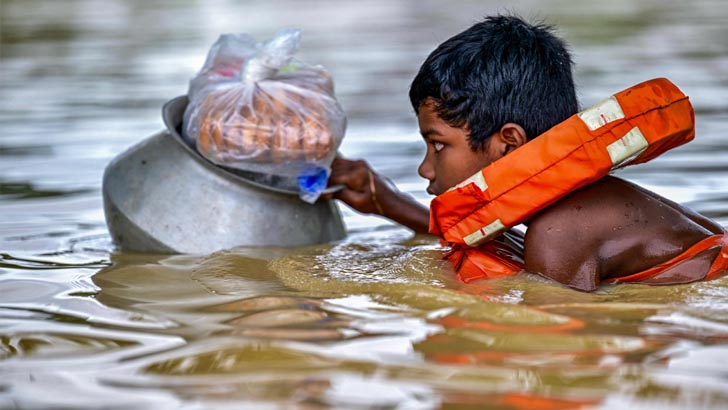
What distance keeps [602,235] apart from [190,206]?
1643 millimetres

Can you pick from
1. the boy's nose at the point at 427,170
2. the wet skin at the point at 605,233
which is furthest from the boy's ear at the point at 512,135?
the boy's nose at the point at 427,170

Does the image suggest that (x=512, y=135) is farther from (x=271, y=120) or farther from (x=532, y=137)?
(x=271, y=120)

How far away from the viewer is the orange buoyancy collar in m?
Answer: 3.75

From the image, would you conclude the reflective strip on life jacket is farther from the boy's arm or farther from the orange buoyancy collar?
the boy's arm

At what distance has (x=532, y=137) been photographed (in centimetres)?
400

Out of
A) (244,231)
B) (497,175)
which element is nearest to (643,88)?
(497,175)

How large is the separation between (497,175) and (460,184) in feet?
0.45

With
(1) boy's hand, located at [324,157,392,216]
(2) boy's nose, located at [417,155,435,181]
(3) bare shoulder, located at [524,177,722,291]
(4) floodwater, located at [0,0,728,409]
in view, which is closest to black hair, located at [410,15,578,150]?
(2) boy's nose, located at [417,155,435,181]

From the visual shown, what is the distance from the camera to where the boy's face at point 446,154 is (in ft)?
13.2

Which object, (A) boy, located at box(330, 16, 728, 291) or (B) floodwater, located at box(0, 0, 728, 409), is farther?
(A) boy, located at box(330, 16, 728, 291)

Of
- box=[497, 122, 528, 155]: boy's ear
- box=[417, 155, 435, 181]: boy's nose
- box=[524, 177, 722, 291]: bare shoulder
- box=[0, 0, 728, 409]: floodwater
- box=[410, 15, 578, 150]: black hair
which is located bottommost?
box=[0, 0, 728, 409]: floodwater

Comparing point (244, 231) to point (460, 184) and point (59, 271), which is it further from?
point (460, 184)

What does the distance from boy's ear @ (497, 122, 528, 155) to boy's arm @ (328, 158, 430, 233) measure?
2.79 ft

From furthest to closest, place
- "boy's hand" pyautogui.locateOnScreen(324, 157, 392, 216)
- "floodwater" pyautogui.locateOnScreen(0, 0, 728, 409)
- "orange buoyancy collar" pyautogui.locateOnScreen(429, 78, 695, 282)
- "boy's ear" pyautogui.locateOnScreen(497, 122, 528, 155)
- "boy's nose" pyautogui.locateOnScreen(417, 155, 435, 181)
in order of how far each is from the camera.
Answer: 1. "boy's hand" pyautogui.locateOnScreen(324, 157, 392, 216)
2. "boy's nose" pyautogui.locateOnScreen(417, 155, 435, 181)
3. "boy's ear" pyautogui.locateOnScreen(497, 122, 528, 155)
4. "orange buoyancy collar" pyautogui.locateOnScreen(429, 78, 695, 282)
5. "floodwater" pyautogui.locateOnScreen(0, 0, 728, 409)
